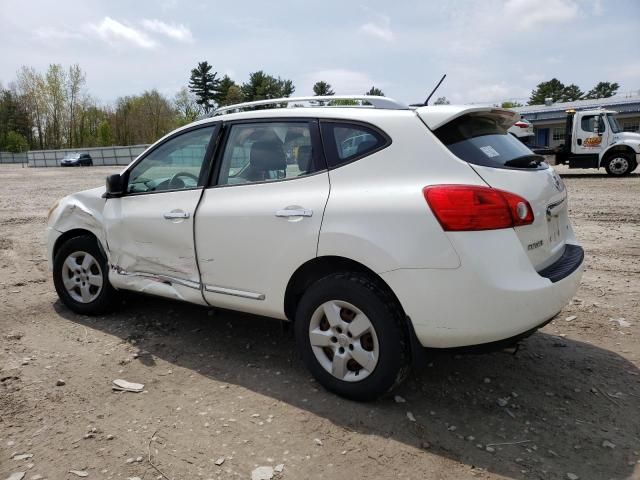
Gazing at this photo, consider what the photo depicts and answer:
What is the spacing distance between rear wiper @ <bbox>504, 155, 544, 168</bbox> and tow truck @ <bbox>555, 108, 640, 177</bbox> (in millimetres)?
17590

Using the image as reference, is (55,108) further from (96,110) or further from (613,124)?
(613,124)

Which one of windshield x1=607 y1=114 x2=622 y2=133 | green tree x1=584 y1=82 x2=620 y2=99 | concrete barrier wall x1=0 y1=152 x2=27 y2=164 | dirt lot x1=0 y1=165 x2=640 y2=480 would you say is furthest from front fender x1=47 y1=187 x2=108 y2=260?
green tree x1=584 y1=82 x2=620 y2=99

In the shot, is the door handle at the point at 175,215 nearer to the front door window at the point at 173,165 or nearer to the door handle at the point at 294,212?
the front door window at the point at 173,165

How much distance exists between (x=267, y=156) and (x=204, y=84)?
80556mm

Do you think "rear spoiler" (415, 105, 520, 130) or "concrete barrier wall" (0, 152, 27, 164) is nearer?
"rear spoiler" (415, 105, 520, 130)

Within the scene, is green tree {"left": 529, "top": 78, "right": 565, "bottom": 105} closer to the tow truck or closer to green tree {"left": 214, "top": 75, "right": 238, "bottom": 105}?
green tree {"left": 214, "top": 75, "right": 238, "bottom": 105}

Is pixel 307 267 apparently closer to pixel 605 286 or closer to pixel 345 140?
pixel 345 140

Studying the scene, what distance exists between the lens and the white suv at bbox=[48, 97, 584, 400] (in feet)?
8.59

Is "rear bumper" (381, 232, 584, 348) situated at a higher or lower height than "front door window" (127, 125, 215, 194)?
lower

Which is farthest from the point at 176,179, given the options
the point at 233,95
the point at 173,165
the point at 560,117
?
the point at 233,95

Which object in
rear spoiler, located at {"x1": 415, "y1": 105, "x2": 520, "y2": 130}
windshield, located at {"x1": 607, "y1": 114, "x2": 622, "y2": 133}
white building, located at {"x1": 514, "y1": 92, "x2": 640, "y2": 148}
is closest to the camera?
rear spoiler, located at {"x1": 415, "y1": 105, "x2": 520, "y2": 130}

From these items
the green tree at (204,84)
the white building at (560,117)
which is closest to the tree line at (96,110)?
the green tree at (204,84)

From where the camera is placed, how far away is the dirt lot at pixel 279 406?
8.36ft

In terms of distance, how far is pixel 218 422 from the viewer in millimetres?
2922
